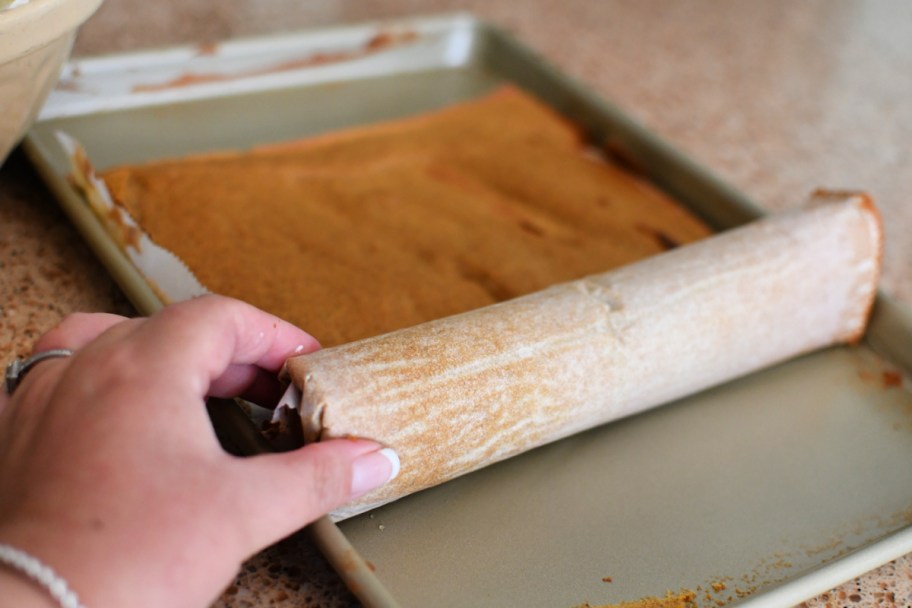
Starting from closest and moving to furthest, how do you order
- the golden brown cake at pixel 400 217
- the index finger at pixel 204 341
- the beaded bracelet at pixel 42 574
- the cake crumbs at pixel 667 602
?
the beaded bracelet at pixel 42 574, the index finger at pixel 204 341, the cake crumbs at pixel 667 602, the golden brown cake at pixel 400 217

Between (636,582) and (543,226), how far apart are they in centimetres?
52

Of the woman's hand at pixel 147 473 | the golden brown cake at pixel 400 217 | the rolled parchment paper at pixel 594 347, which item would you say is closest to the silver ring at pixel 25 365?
the woman's hand at pixel 147 473

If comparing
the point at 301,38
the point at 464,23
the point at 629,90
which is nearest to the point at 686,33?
the point at 629,90

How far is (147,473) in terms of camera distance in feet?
1.75

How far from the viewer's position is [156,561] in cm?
51

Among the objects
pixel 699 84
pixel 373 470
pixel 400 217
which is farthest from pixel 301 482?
pixel 699 84

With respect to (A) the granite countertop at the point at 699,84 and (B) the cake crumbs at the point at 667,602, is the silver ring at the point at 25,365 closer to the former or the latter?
(A) the granite countertop at the point at 699,84

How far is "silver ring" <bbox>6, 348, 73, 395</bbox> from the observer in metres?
0.64

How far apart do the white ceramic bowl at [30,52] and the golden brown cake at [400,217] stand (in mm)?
150

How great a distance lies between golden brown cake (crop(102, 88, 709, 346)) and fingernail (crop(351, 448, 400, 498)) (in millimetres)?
225

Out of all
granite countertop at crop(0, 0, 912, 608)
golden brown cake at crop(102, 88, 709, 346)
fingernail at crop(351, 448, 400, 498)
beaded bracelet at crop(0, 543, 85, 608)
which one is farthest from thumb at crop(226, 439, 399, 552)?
granite countertop at crop(0, 0, 912, 608)

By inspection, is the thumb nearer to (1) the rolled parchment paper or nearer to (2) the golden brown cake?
(1) the rolled parchment paper

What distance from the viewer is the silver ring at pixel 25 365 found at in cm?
64

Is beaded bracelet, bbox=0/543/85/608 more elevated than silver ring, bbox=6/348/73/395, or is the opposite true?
beaded bracelet, bbox=0/543/85/608
